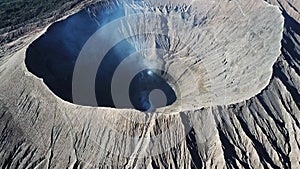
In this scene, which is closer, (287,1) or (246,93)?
(246,93)

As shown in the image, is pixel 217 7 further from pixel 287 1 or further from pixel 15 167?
pixel 15 167

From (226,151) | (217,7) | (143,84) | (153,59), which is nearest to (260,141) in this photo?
(226,151)

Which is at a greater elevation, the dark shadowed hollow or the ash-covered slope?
the dark shadowed hollow

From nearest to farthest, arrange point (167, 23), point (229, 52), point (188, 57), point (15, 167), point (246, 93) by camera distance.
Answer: point (15, 167), point (246, 93), point (229, 52), point (188, 57), point (167, 23)

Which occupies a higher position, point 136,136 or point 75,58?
point 75,58

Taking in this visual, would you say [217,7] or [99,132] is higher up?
[217,7]

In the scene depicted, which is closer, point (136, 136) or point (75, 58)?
point (136, 136)
